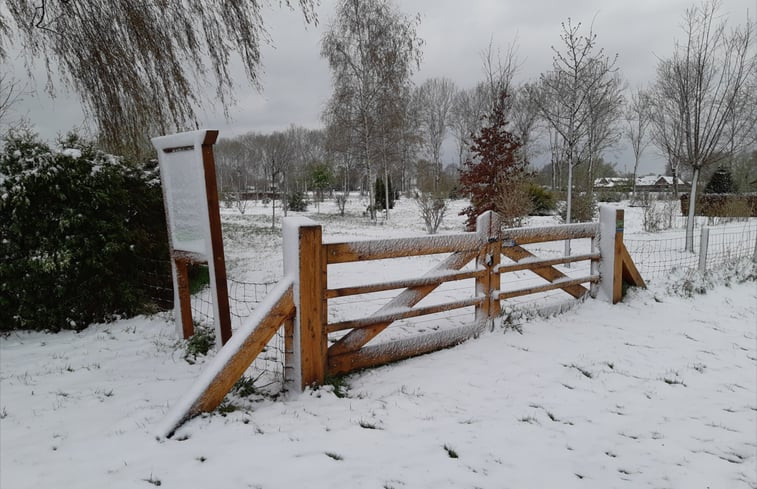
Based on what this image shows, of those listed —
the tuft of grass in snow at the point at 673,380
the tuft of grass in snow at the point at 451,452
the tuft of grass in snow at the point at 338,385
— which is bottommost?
the tuft of grass in snow at the point at 673,380

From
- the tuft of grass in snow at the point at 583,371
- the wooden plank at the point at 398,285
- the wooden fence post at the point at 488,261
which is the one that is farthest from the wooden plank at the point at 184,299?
the tuft of grass in snow at the point at 583,371

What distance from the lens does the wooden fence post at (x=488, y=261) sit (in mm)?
4164

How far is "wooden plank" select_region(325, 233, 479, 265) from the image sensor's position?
10.7 feet

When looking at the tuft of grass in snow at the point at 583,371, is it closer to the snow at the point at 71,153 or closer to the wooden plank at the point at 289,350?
the wooden plank at the point at 289,350

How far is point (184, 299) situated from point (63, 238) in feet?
5.90

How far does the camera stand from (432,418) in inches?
112

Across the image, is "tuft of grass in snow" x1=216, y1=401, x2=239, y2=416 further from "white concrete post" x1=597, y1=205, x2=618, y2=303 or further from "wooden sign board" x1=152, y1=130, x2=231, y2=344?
"white concrete post" x1=597, y1=205, x2=618, y2=303

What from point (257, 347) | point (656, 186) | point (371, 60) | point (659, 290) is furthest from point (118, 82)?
point (656, 186)

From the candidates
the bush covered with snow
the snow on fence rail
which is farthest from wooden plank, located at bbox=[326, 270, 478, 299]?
the snow on fence rail

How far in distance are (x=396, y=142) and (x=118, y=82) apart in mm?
22653

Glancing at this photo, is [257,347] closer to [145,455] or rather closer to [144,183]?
[145,455]

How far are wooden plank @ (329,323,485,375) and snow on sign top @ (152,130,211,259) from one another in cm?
147

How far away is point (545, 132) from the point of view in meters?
39.3

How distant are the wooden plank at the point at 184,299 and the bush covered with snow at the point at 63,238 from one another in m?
1.26
